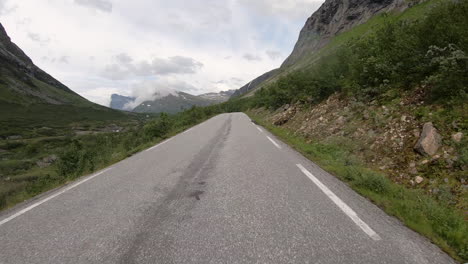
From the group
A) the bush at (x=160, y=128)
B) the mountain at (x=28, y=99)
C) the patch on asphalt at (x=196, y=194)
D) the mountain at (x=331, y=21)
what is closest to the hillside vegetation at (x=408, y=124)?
the patch on asphalt at (x=196, y=194)

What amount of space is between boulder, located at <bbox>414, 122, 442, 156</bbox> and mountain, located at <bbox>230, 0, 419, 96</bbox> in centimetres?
9721

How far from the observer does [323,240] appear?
9.14 feet

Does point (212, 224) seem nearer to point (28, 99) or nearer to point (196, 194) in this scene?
point (196, 194)

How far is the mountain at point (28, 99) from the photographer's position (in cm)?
9886

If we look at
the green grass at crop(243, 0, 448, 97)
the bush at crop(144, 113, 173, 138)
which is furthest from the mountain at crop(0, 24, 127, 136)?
the green grass at crop(243, 0, 448, 97)

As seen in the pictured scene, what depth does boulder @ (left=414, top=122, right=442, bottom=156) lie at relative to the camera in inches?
208

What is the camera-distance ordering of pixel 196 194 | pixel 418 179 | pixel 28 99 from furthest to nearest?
pixel 28 99 < pixel 418 179 < pixel 196 194

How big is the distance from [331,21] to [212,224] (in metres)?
156

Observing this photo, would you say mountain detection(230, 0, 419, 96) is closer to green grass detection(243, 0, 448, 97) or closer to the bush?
green grass detection(243, 0, 448, 97)

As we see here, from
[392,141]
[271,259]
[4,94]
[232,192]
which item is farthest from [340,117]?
[4,94]

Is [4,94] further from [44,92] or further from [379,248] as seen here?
[379,248]

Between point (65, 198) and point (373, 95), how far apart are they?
1151 cm

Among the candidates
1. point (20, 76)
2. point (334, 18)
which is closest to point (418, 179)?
point (334, 18)

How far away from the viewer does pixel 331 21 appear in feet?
438
